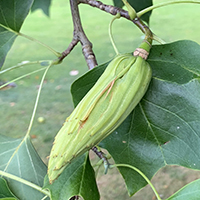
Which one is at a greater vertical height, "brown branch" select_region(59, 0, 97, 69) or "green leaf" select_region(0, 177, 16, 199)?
"brown branch" select_region(59, 0, 97, 69)

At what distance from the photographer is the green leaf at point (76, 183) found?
0.45 m

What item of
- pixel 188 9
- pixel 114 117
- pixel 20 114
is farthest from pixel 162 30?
pixel 114 117

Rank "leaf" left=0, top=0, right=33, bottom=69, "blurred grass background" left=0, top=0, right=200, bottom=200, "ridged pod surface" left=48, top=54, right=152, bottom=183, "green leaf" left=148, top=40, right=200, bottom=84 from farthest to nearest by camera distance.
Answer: "blurred grass background" left=0, top=0, right=200, bottom=200 < "leaf" left=0, top=0, right=33, bottom=69 < "green leaf" left=148, top=40, right=200, bottom=84 < "ridged pod surface" left=48, top=54, right=152, bottom=183

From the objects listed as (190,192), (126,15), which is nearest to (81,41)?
(126,15)

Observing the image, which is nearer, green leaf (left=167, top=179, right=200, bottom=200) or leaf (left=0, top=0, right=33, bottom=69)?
green leaf (left=167, top=179, right=200, bottom=200)

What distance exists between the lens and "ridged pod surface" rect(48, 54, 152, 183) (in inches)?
12.6

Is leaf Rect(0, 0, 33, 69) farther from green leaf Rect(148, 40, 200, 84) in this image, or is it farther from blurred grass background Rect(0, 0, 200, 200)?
blurred grass background Rect(0, 0, 200, 200)

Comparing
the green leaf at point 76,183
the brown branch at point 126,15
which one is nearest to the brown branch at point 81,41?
the brown branch at point 126,15

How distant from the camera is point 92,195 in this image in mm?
475

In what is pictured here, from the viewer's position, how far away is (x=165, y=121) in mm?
450

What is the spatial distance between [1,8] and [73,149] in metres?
0.39

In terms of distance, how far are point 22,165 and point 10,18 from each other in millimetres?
304

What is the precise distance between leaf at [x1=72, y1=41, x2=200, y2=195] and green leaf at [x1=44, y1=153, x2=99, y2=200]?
0.06 m

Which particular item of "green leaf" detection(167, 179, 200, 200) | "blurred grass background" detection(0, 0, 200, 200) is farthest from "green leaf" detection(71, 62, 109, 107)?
"blurred grass background" detection(0, 0, 200, 200)
